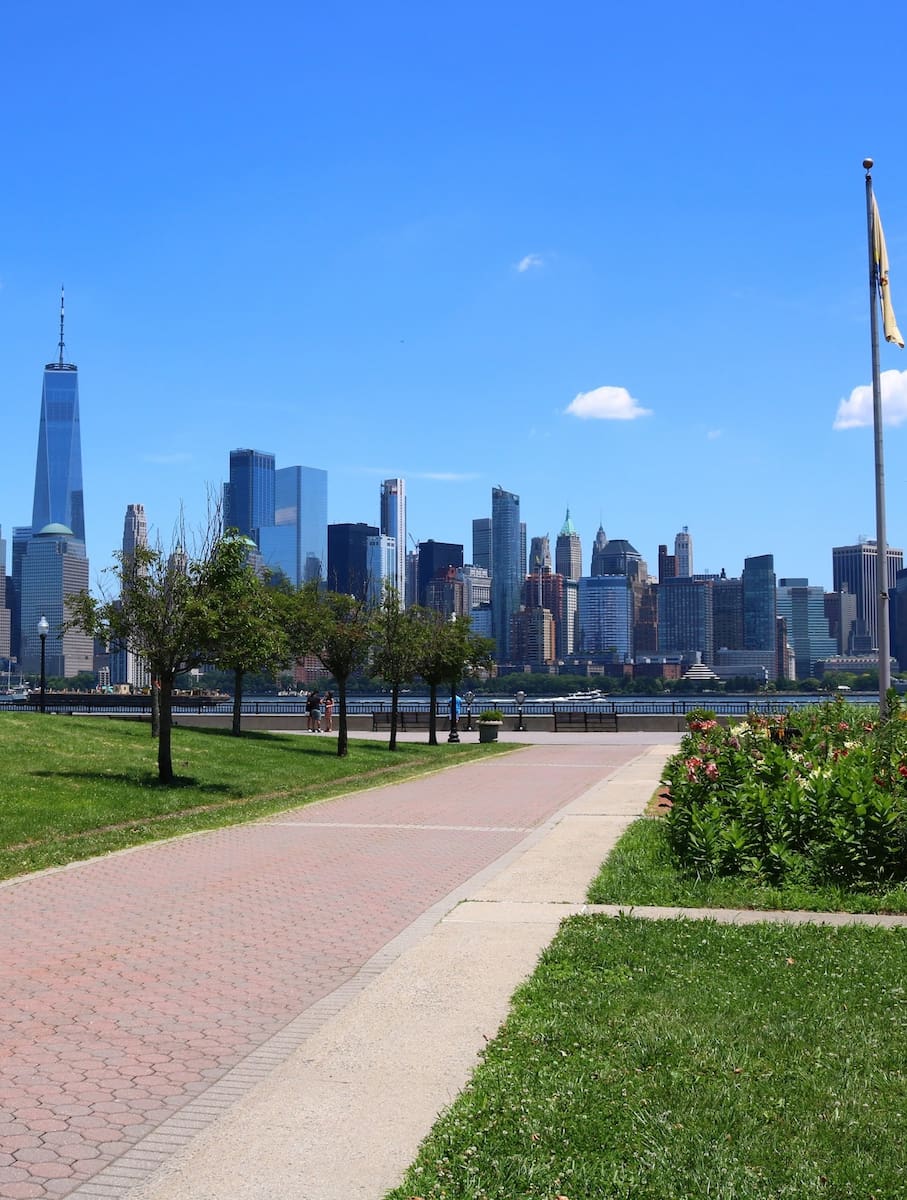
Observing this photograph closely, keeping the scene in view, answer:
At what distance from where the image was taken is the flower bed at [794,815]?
10938 millimetres

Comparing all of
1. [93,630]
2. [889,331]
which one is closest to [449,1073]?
[93,630]

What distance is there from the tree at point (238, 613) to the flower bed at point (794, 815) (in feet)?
32.2

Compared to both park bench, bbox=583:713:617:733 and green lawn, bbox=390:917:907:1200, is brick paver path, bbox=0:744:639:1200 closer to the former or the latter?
green lawn, bbox=390:917:907:1200

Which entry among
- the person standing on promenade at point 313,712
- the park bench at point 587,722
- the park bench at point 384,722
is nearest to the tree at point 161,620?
the person standing on promenade at point 313,712

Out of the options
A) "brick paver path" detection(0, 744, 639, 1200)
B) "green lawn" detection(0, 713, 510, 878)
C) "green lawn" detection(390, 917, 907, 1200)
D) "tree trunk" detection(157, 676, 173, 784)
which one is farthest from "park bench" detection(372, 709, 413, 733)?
"green lawn" detection(390, 917, 907, 1200)

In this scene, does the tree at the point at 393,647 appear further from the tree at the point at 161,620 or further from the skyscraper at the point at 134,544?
the tree at the point at 161,620

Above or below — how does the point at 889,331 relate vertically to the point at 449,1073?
above

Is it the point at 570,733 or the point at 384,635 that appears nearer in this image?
the point at 384,635

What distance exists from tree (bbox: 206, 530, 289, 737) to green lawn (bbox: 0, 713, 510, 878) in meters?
2.47

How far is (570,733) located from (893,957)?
40.4m

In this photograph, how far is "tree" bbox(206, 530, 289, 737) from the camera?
21.5m

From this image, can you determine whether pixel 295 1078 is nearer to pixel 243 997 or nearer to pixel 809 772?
pixel 243 997

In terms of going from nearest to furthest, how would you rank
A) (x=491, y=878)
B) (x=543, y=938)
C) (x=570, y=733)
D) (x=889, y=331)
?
(x=543, y=938), (x=491, y=878), (x=889, y=331), (x=570, y=733)

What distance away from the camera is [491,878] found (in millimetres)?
11961
